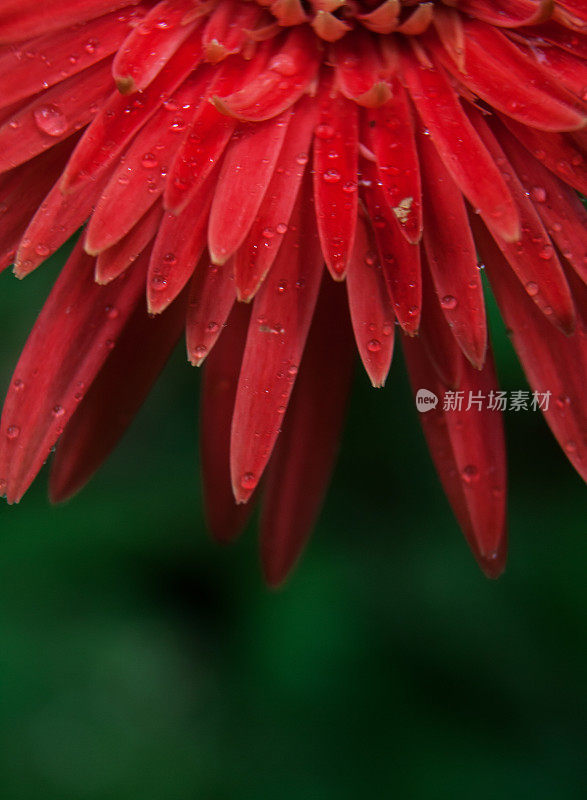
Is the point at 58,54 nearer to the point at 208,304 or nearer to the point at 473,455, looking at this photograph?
the point at 208,304

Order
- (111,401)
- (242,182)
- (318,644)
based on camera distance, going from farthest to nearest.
A: (318,644), (111,401), (242,182)

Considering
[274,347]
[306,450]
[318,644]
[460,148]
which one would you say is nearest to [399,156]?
[460,148]

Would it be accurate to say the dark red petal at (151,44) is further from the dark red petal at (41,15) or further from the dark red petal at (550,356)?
the dark red petal at (550,356)

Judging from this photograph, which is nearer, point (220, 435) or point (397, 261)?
point (397, 261)

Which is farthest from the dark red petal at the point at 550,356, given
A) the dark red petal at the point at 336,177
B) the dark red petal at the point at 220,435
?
the dark red petal at the point at 220,435

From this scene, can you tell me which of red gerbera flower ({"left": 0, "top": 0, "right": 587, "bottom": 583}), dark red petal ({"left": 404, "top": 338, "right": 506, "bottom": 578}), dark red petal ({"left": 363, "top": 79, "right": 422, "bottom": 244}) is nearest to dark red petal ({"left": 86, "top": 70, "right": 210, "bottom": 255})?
red gerbera flower ({"left": 0, "top": 0, "right": 587, "bottom": 583})

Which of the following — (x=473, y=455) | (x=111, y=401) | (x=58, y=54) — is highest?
(x=58, y=54)

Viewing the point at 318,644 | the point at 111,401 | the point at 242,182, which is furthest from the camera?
the point at 318,644

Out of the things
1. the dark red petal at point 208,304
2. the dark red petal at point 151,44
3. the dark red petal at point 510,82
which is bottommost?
the dark red petal at point 208,304

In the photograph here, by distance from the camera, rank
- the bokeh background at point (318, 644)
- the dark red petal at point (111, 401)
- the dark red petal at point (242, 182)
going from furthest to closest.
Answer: the bokeh background at point (318, 644) < the dark red petal at point (111, 401) < the dark red petal at point (242, 182)
